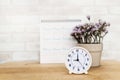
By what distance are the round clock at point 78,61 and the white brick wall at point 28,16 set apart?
2.04 feet

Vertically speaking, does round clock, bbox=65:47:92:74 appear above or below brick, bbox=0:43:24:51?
below

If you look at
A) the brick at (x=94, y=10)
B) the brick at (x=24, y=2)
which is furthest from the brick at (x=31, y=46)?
the brick at (x=94, y=10)

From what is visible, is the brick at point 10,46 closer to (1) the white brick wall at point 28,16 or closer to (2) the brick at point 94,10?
Answer: (1) the white brick wall at point 28,16

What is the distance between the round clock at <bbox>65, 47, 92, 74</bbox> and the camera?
1132 mm

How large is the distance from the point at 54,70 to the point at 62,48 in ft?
0.91

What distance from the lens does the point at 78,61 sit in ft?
3.78

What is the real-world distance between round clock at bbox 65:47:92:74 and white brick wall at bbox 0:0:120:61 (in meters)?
0.62

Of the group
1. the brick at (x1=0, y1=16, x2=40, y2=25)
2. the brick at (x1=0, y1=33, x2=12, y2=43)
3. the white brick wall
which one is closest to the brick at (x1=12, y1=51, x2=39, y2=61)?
the white brick wall

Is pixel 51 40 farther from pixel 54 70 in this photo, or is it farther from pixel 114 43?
pixel 114 43

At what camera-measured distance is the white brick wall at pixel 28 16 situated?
5.68 ft

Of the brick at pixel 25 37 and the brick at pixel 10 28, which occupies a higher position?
the brick at pixel 10 28

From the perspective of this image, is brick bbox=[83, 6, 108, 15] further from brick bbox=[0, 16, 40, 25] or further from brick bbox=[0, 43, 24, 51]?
brick bbox=[0, 43, 24, 51]

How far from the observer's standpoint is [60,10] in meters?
1.74

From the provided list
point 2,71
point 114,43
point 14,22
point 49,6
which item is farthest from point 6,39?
point 114,43
